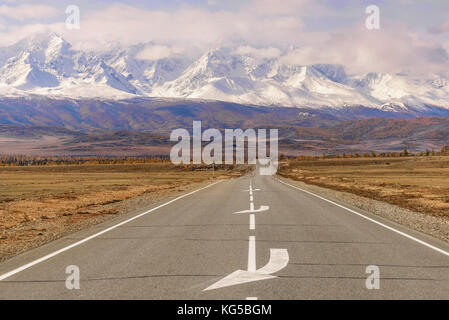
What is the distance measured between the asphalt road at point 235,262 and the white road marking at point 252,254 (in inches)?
1.5

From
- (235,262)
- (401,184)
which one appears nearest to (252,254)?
(235,262)

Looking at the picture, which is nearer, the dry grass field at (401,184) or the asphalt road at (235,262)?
the asphalt road at (235,262)

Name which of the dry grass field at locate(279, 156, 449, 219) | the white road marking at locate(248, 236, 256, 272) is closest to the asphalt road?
the white road marking at locate(248, 236, 256, 272)

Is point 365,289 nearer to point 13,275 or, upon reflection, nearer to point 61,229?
point 13,275

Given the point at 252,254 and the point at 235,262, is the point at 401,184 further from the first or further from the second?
the point at 235,262

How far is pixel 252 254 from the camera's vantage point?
1072cm

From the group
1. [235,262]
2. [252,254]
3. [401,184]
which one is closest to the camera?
[235,262]

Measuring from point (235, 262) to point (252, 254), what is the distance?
3.09 feet

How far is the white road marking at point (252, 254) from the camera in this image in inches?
370

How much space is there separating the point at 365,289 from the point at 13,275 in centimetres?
635

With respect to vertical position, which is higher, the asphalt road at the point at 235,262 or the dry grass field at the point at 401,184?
the asphalt road at the point at 235,262

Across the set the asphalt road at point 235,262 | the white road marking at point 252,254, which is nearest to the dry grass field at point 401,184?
the asphalt road at point 235,262

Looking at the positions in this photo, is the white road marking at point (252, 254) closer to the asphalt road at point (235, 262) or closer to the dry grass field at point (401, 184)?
the asphalt road at point (235, 262)

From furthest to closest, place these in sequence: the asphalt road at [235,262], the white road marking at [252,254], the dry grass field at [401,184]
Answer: the dry grass field at [401,184]
the white road marking at [252,254]
the asphalt road at [235,262]
